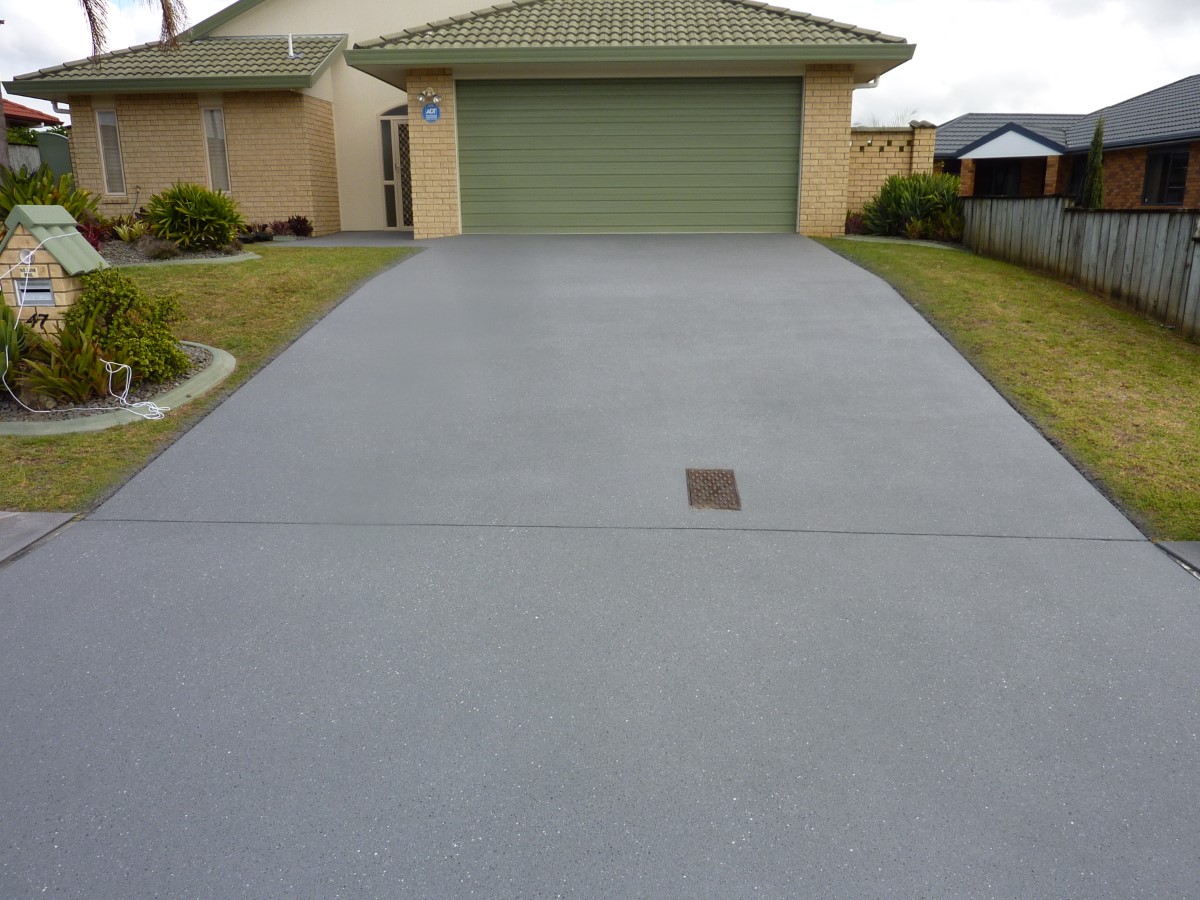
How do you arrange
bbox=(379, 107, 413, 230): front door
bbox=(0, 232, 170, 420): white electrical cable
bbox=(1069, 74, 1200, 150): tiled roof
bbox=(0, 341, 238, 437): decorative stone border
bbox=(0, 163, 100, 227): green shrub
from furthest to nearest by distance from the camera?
bbox=(1069, 74, 1200, 150): tiled roof
bbox=(379, 107, 413, 230): front door
bbox=(0, 163, 100, 227): green shrub
bbox=(0, 232, 170, 420): white electrical cable
bbox=(0, 341, 238, 437): decorative stone border

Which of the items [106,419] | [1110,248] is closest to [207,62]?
[106,419]

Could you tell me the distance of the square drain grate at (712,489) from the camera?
621cm

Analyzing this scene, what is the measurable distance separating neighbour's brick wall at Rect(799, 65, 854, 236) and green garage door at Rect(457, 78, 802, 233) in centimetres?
24

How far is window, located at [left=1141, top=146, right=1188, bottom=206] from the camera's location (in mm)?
27734

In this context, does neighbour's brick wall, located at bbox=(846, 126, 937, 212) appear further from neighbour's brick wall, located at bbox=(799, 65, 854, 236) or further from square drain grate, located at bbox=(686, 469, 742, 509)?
square drain grate, located at bbox=(686, 469, 742, 509)

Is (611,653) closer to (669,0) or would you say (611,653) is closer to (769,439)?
(769,439)

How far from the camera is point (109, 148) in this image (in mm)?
19984

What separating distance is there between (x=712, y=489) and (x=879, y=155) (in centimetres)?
1394

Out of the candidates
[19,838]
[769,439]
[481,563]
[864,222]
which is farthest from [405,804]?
[864,222]

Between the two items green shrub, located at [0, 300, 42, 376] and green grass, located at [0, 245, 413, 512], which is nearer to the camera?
green grass, located at [0, 245, 413, 512]

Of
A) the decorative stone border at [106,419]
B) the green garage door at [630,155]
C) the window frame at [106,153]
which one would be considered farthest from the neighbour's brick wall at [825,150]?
the window frame at [106,153]

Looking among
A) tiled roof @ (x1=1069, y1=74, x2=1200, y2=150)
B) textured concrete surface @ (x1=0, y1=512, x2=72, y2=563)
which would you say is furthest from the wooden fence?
tiled roof @ (x1=1069, y1=74, x2=1200, y2=150)

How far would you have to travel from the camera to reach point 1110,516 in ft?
19.8

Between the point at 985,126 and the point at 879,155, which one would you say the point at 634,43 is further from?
the point at 985,126
